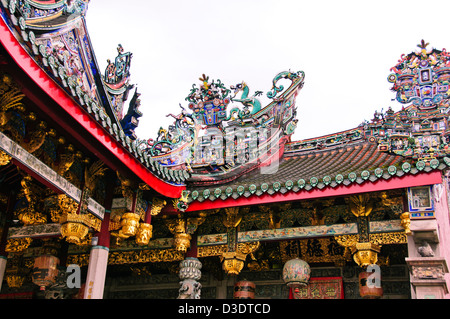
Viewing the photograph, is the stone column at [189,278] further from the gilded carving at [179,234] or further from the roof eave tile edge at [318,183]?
the roof eave tile edge at [318,183]

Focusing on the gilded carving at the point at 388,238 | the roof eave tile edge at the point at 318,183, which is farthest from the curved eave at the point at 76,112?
the gilded carving at the point at 388,238

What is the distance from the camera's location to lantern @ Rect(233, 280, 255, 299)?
9.58 metres

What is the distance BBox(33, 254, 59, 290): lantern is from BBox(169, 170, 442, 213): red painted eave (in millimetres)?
Result: 2029

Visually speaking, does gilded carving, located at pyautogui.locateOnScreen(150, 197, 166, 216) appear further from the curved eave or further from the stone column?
the stone column

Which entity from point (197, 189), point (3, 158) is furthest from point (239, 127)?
point (3, 158)

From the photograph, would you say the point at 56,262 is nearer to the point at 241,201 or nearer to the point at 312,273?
the point at 241,201

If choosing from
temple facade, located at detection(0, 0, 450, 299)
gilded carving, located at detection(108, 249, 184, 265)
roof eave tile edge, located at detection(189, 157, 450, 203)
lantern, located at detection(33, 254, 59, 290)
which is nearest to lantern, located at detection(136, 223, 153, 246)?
temple facade, located at detection(0, 0, 450, 299)

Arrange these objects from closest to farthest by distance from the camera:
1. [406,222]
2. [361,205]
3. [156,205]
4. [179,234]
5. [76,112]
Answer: [76,112] → [406,222] → [361,205] → [156,205] → [179,234]

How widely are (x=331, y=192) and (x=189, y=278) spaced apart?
290cm

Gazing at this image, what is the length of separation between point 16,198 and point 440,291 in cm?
651

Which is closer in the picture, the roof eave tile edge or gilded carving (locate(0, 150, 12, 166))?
gilded carving (locate(0, 150, 12, 166))

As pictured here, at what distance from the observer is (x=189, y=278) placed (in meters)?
9.20

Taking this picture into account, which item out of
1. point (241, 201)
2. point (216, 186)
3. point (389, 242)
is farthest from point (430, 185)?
point (216, 186)

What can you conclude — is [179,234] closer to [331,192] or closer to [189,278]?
[189,278]
